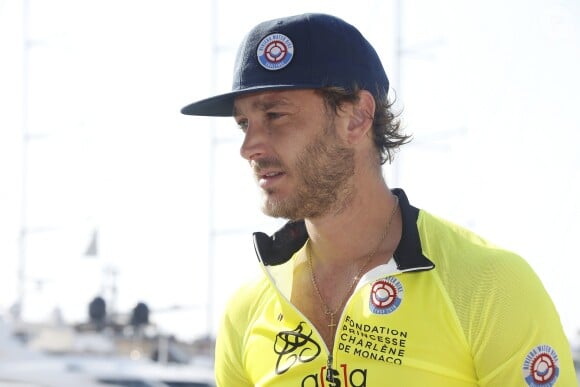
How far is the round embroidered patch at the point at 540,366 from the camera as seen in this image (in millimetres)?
2996

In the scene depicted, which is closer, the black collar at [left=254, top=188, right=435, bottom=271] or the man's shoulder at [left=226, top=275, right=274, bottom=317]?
the black collar at [left=254, top=188, right=435, bottom=271]

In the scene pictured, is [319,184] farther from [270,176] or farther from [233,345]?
[233,345]

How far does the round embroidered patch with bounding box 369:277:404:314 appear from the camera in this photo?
10.7 feet

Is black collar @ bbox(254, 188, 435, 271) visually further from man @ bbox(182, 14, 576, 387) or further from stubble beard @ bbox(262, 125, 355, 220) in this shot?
stubble beard @ bbox(262, 125, 355, 220)

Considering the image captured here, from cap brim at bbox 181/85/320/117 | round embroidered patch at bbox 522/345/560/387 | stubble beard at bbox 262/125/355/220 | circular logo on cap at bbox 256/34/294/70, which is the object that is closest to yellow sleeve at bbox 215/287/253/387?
stubble beard at bbox 262/125/355/220

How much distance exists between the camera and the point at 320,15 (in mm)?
3453

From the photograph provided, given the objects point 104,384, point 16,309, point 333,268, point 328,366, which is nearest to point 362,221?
point 333,268

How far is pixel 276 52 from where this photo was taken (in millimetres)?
3365

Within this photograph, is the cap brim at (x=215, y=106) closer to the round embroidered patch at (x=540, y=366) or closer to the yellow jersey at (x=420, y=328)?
the yellow jersey at (x=420, y=328)

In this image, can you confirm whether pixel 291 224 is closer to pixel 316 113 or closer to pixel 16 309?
pixel 316 113

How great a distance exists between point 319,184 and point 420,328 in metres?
0.47

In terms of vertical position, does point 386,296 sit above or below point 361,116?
below

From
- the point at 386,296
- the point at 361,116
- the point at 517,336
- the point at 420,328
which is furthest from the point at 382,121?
the point at 517,336

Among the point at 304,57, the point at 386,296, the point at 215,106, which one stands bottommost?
the point at 386,296
